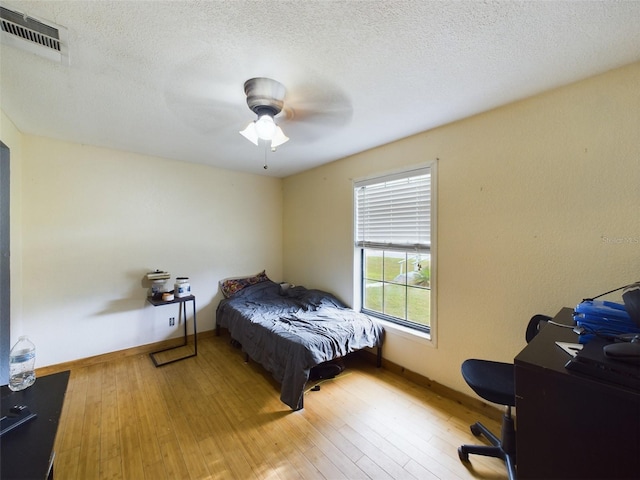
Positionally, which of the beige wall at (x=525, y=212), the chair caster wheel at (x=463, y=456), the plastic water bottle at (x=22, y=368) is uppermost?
the beige wall at (x=525, y=212)

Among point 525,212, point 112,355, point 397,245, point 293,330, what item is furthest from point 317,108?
point 112,355

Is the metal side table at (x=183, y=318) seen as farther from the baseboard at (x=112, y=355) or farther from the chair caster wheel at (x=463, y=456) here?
the chair caster wheel at (x=463, y=456)

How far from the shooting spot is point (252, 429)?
6.04 feet

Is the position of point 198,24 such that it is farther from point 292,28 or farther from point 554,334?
point 554,334

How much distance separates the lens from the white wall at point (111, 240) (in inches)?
98.4

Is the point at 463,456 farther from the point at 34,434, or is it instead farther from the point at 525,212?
the point at 34,434

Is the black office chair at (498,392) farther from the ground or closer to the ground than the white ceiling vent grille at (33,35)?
closer to the ground

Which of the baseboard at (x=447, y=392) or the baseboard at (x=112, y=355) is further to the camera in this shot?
the baseboard at (x=112, y=355)

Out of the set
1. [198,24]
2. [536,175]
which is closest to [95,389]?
[198,24]

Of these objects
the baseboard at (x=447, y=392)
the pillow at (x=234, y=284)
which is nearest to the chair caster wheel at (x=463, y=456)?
the baseboard at (x=447, y=392)

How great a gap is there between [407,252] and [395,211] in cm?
44

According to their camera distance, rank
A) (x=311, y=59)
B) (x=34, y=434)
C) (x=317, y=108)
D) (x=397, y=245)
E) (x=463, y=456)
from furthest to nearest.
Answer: (x=397, y=245) → (x=317, y=108) → (x=463, y=456) → (x=311, y=59) → (x=34, y=434)

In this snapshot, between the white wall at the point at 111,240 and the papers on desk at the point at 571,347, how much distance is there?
356cm

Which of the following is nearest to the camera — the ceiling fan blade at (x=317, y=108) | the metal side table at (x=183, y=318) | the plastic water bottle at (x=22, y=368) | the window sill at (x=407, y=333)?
the plastic water bottle at (x=22, y=368)
